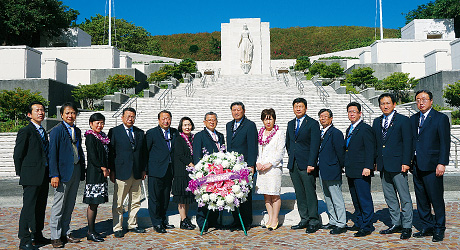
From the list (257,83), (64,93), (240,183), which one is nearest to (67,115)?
(240,183)

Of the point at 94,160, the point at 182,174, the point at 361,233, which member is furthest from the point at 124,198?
the point at 361,233

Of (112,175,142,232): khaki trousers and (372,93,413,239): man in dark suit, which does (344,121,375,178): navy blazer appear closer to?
(372,93,413,239): man in dark suit

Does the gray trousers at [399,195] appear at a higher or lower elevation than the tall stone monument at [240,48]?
lower

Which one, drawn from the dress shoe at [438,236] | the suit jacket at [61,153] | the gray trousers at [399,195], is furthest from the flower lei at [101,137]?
the dress shoe at [438,236]

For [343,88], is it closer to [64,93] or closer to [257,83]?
[257,83]

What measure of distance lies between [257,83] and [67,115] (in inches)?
835

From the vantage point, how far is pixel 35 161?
486 cm

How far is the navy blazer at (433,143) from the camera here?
A: 16.5ft

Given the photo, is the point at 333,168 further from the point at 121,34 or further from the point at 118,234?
the point at 121,34

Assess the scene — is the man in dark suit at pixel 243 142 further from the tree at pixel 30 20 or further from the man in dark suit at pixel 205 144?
the tree at pixel 30 20

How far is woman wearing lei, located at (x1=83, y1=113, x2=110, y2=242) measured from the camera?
5.03 meters

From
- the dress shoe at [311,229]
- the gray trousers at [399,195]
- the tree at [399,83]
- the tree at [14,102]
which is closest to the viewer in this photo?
the gray trousers at [399,195]

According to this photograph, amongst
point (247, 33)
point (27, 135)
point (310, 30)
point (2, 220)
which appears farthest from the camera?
point (310, 30)

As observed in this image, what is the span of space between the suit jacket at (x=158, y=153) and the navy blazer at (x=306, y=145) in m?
1.85
